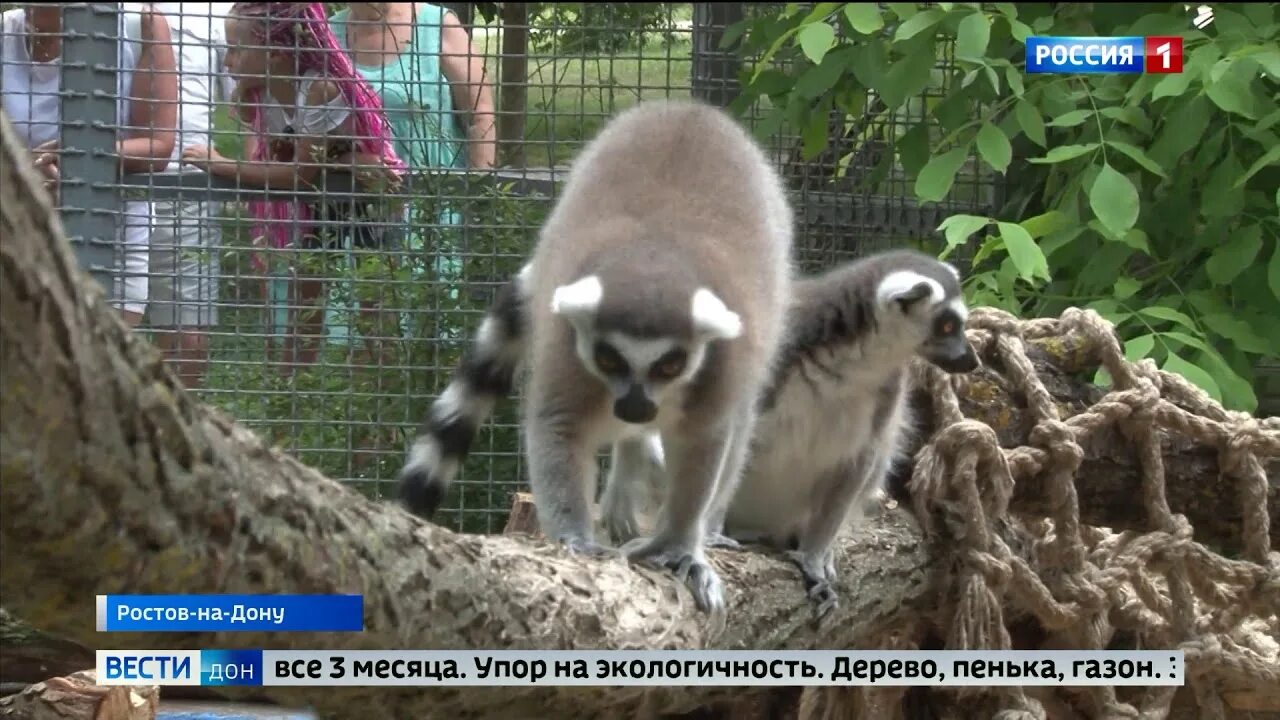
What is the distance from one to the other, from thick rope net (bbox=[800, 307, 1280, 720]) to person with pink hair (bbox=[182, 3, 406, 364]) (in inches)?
99.5

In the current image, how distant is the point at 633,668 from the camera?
2.09 m

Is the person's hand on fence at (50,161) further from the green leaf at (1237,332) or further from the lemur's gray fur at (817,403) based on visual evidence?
the green leaf at (1237,332)

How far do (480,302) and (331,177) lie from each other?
0.67m

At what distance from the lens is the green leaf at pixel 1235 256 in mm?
3717

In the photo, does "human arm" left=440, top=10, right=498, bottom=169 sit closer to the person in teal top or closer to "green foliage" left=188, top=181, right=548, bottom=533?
the person in teal top

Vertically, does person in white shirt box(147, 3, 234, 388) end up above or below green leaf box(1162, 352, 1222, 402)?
above

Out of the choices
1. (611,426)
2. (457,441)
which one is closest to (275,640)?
(611,426)

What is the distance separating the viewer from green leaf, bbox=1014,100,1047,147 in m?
3.97

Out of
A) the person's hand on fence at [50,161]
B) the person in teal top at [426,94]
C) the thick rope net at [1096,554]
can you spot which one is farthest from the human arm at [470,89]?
the thick rope net at [1096,554]

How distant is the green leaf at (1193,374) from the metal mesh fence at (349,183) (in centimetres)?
141

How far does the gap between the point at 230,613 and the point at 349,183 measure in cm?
350

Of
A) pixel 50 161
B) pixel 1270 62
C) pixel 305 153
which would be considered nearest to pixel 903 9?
pixel 1270 62

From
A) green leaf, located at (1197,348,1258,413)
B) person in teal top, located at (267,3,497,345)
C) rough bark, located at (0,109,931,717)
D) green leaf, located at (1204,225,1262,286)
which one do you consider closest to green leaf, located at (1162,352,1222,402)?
green leaf, located at (1197,348,1258,413)

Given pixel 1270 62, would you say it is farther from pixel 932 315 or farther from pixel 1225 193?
pixel 932 315
